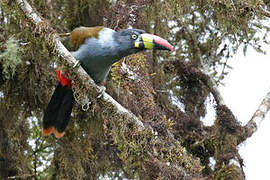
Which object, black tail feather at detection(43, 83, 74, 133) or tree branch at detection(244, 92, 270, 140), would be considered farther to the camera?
tree branch at detection(244, 92, 270, 140)

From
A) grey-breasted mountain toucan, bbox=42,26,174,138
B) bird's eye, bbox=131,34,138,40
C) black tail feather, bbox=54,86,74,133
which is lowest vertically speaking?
black tail feather, bbox=54,86,74,133

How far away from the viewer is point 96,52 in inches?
135

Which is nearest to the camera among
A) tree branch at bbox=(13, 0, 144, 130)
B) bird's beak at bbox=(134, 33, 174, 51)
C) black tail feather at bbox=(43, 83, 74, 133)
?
tree branch at bbox=(13, 0, 144, 130)

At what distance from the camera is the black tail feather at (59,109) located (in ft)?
12.1

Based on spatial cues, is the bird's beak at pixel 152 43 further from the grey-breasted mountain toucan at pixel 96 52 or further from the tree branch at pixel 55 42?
the tree branch at pixel 55 42

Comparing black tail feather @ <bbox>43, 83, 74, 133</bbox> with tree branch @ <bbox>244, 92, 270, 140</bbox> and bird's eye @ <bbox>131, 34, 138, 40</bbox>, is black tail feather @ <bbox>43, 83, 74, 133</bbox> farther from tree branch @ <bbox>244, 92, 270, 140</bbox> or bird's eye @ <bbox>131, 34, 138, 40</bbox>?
tree branch @ <bbox>244, 92, 270, 140</bbox>

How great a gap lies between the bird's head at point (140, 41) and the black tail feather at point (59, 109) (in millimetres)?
685

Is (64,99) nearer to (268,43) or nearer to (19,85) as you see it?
(19,85)

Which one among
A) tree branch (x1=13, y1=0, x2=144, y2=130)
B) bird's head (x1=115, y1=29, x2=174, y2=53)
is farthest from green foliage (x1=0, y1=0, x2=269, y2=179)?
bird's head (x1=115, y1=29, x2=174, y2=53)

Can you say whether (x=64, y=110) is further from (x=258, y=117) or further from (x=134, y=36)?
(x=258, y=117)

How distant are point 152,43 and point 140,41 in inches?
4.2

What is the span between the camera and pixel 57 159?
4449 millimetres

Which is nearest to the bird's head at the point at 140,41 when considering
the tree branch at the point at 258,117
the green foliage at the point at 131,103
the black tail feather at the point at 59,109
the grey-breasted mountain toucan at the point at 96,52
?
the grey-breasted mountain toucan at the point at 96,52

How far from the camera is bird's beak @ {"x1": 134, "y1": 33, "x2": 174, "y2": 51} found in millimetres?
3305
